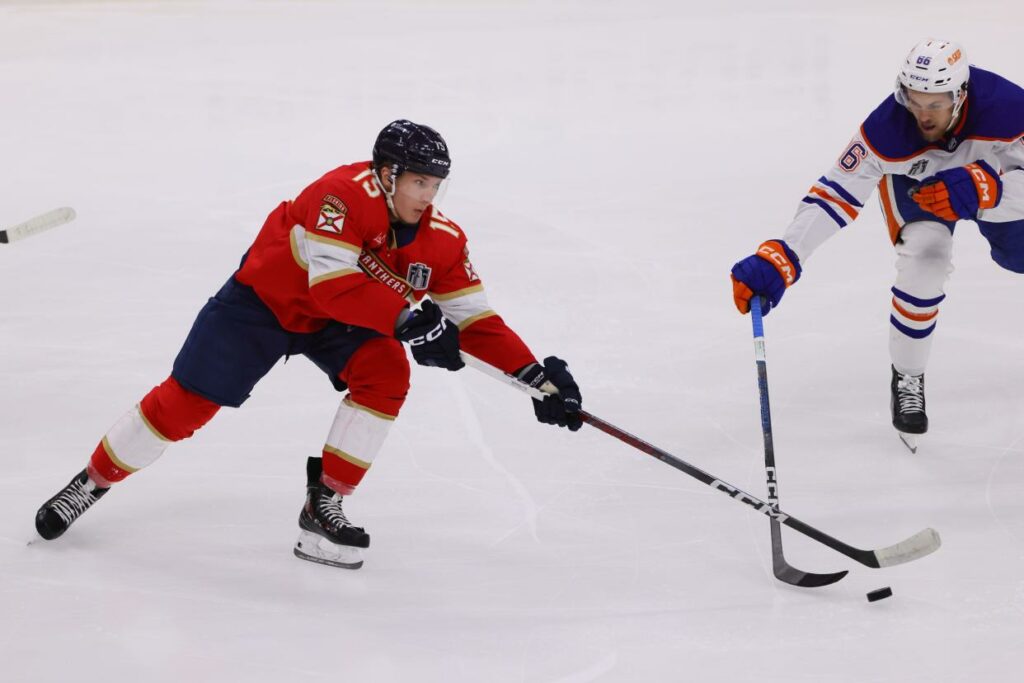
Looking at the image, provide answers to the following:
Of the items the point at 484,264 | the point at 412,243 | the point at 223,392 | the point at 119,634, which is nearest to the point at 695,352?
the point at 484,264

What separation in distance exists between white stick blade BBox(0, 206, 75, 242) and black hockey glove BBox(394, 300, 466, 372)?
123cm

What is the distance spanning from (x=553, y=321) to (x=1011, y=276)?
5.22 ft

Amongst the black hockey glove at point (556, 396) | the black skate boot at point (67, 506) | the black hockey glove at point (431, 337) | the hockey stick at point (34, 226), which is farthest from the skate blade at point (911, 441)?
the hockey stick at point (34, 226)

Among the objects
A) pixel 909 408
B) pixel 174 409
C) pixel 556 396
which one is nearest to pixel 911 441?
pixel 909 408

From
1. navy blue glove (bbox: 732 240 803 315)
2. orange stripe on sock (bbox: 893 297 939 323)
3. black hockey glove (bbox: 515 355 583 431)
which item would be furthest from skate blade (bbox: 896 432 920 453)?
black hockey glove (bbox: 515 355 583 431)

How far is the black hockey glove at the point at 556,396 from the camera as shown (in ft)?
8.87

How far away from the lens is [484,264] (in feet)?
15.0

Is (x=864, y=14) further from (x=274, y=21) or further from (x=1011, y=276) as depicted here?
(x=1011, y=276)

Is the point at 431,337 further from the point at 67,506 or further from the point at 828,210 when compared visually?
the point at 828,210

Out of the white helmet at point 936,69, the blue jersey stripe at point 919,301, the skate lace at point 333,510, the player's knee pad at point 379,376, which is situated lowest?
the skate lace at point 333,510

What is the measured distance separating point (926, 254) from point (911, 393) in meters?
0.37

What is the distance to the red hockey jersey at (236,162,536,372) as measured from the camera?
2.56 m

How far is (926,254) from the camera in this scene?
3309mm

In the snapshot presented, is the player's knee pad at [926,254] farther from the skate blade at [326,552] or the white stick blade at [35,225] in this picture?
the white stick blade at [35,225]
